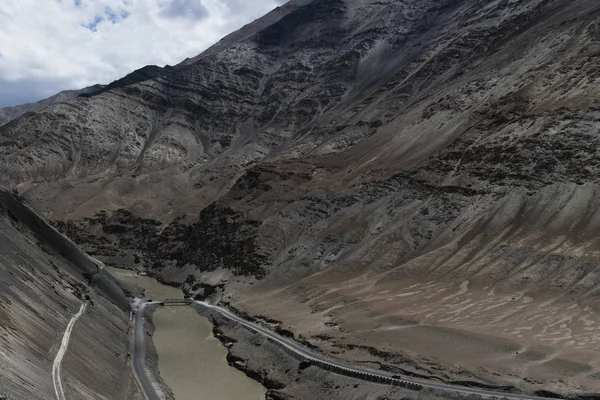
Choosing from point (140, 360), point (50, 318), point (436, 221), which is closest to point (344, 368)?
point (140, 360)

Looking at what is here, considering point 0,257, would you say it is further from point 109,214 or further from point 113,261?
point 109,214

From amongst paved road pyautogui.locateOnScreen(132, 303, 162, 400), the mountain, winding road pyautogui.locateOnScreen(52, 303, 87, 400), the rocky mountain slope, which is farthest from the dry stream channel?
winding road pyautogui.locateOnScreen(52, 303, 87, 400)

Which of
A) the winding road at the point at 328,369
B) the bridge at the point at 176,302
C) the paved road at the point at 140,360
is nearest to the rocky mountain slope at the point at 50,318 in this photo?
the paved road at the point at 140,360

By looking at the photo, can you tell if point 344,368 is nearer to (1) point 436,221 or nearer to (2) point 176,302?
(1) point 436,221

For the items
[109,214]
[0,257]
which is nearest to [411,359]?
[0,257]

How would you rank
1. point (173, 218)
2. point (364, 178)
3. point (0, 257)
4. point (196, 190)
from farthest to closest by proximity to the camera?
point (196, 190)
point (173, 218)
point (364, 178)
point (0, 257)
